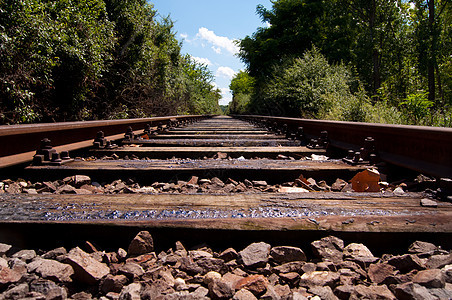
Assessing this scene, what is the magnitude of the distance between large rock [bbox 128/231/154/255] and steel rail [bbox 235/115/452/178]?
180 centimetres

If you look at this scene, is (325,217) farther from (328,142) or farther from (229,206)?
(328,142)

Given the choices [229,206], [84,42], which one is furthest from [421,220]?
[84,42]

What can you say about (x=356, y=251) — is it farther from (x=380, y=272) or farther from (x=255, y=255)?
(x=255, y=255)

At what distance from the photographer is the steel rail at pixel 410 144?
189cm

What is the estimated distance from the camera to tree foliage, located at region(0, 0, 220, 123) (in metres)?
5.76

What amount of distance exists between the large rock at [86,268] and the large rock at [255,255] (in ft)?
1.58

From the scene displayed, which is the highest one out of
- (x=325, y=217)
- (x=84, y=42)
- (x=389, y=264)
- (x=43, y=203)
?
(x=84, y=42)

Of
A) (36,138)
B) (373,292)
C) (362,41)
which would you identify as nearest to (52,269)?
(373,292)

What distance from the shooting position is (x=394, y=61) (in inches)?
1011

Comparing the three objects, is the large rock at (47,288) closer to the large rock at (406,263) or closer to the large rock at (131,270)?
the large rock at (131,270)

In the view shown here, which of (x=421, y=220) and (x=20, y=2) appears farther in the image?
(x=20, y=2)

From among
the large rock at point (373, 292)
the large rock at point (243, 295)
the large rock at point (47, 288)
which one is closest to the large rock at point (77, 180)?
the large rock at point (47, 288)

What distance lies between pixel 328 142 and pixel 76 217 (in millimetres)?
3040

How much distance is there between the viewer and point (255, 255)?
105 cm
